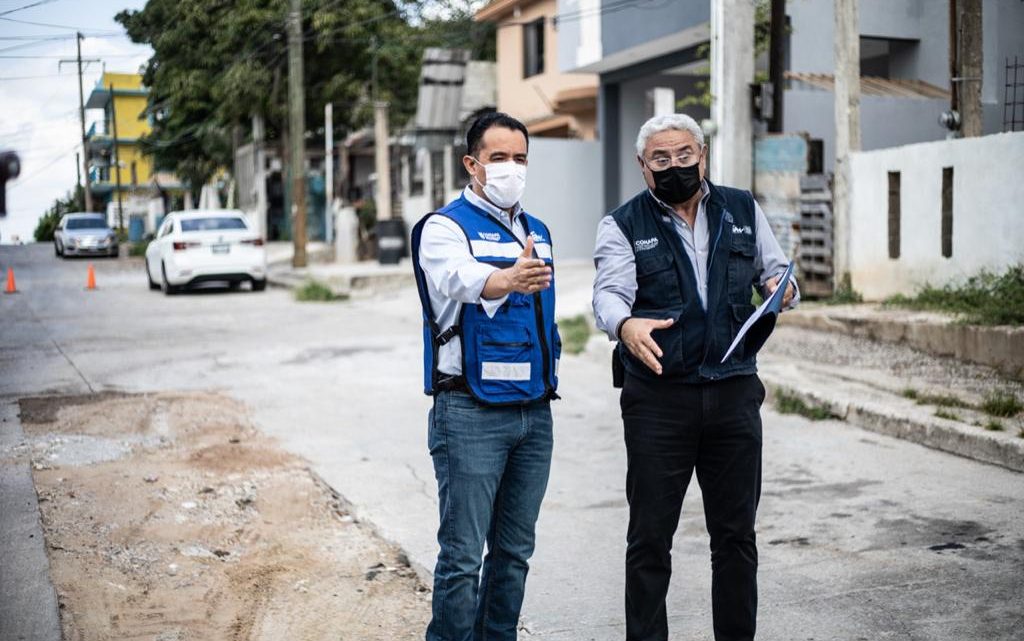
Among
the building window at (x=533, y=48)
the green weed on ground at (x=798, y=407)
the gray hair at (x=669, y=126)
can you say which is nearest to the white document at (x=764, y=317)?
the gray hair at (x=669, y=126)

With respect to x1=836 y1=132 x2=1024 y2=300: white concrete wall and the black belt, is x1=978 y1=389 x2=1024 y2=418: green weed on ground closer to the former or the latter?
x1=836 y1=132 x2=1024 y2=300: white concrete wall

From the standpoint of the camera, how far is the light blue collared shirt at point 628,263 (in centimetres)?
391

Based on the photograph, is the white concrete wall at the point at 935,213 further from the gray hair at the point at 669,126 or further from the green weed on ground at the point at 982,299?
the gray hair at the point at 669,126

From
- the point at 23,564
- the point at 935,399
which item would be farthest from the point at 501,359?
the point at 935,399

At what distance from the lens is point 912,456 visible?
25.0 ft

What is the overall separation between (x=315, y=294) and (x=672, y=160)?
16.6 meters

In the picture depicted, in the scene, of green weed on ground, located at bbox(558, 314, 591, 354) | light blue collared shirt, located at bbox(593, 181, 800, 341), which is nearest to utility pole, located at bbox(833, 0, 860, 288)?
green weed on ground, located at bbox(558, 314, 591, 354)

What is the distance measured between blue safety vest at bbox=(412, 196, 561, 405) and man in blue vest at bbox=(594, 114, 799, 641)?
10.2 inches

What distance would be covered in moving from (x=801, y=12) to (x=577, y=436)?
1212 cm

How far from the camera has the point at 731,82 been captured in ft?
44.3

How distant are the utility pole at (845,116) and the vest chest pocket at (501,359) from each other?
9.91 meters

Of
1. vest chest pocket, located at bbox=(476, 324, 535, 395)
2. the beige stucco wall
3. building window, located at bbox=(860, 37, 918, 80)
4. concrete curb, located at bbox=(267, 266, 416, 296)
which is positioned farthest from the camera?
the beige stucco wall

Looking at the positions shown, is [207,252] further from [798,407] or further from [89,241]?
[798,407]

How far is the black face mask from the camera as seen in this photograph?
3.90m
